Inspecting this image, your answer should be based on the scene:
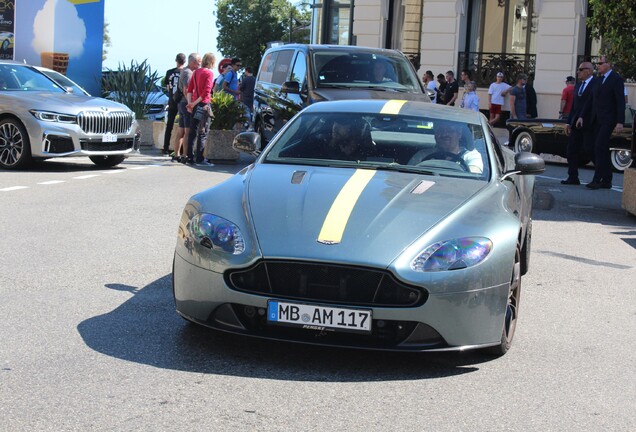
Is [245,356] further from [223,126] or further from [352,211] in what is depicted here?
[223,126]

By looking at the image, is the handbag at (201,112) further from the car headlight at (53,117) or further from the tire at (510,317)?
the tire at (510,317)

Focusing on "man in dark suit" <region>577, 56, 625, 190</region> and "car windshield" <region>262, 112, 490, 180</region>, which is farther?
"man in dark suit" <region>577, 56, 625, 190</region>

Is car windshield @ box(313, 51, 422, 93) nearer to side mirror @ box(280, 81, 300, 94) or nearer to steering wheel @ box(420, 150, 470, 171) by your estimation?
side mirror @ box(280, 81, 300, 94)

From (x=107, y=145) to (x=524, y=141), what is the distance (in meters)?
9.69

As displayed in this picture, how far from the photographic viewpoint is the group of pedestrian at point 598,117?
16328 millimetres

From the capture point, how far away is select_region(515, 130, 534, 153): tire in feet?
74.2

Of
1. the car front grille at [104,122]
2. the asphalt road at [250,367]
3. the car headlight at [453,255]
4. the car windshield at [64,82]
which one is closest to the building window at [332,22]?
the car windshield at [64,82]

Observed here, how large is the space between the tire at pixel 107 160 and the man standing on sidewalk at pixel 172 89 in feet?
6.78

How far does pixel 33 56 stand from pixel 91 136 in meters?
7.61

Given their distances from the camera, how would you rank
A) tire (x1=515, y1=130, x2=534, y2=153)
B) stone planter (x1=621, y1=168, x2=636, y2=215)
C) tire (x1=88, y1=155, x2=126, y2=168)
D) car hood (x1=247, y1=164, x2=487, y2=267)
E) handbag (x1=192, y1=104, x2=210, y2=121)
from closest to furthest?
car hood (x1=247, y1=164, x2=487, y2=267), stone planter (x1=621, y1=168, x2=636, y2=215), tire (x1=88, y1=155, x2=126, y2=168), handbag (x1=192, y1=104, x2=210, y2=121), tire (x1=515, y1=130, x2=534, y2=153)

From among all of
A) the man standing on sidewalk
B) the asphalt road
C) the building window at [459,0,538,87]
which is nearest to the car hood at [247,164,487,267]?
the asphalt road

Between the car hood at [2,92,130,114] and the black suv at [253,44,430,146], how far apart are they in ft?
8.60

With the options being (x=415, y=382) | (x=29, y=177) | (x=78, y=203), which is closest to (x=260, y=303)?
(x=415, y=382)

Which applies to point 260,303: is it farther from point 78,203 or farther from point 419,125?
point 78,203
